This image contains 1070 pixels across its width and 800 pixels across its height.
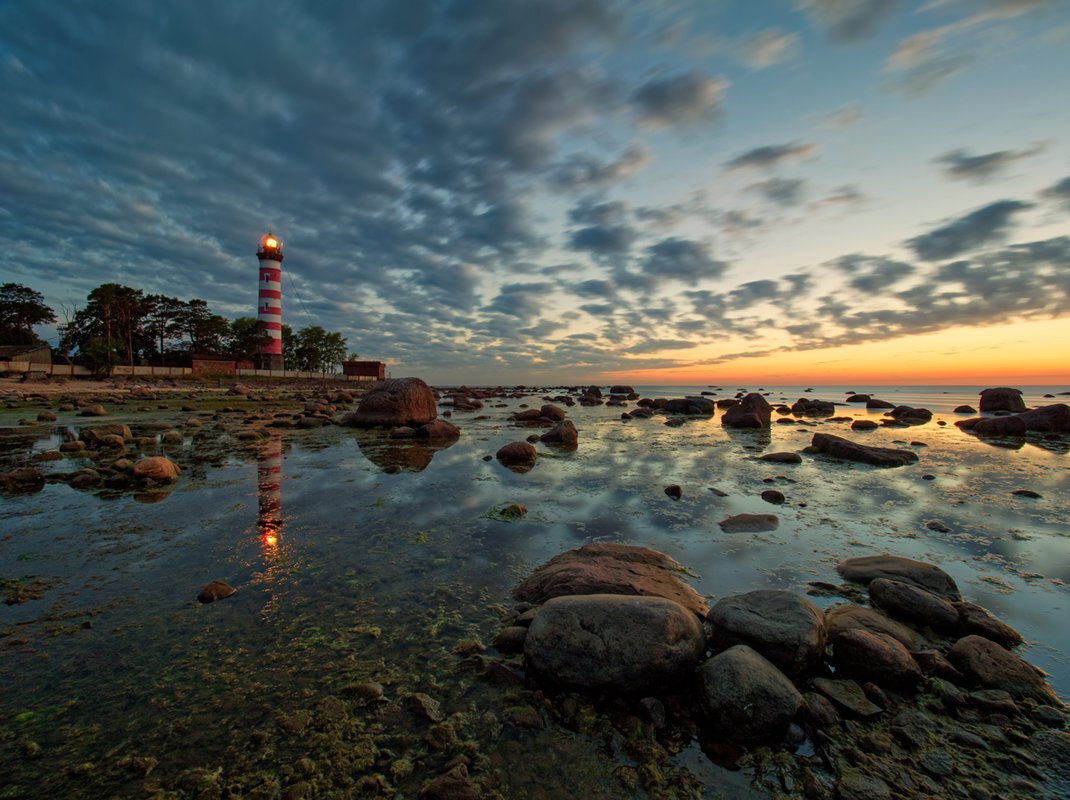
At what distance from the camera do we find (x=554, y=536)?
25.1 ft

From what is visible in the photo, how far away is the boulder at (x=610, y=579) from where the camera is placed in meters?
5.01

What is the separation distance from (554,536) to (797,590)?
3582mm

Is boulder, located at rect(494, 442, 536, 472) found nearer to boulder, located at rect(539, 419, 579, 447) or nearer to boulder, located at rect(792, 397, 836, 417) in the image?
boulder, located at rect(539, 419, 579, 447)

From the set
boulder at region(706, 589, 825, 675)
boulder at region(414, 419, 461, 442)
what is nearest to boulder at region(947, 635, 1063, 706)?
boulder at region(706, 589, 825, 675)

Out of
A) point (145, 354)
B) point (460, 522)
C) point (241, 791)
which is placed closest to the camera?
→ point (241, 791)

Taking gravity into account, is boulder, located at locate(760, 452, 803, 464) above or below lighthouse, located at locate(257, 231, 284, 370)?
below

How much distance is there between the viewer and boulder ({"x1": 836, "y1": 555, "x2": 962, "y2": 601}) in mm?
5426

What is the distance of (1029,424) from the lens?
82.7 feet

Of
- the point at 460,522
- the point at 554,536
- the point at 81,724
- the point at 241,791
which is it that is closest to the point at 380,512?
the point at 460,522

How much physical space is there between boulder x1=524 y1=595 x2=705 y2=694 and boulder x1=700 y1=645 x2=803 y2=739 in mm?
316

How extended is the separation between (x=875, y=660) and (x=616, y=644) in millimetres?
2256

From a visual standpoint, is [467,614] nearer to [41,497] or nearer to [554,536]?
[554,536]

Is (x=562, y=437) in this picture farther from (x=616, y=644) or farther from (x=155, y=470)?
(x=616, y=644)

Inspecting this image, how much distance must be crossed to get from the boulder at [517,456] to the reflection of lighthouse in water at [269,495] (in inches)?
243
